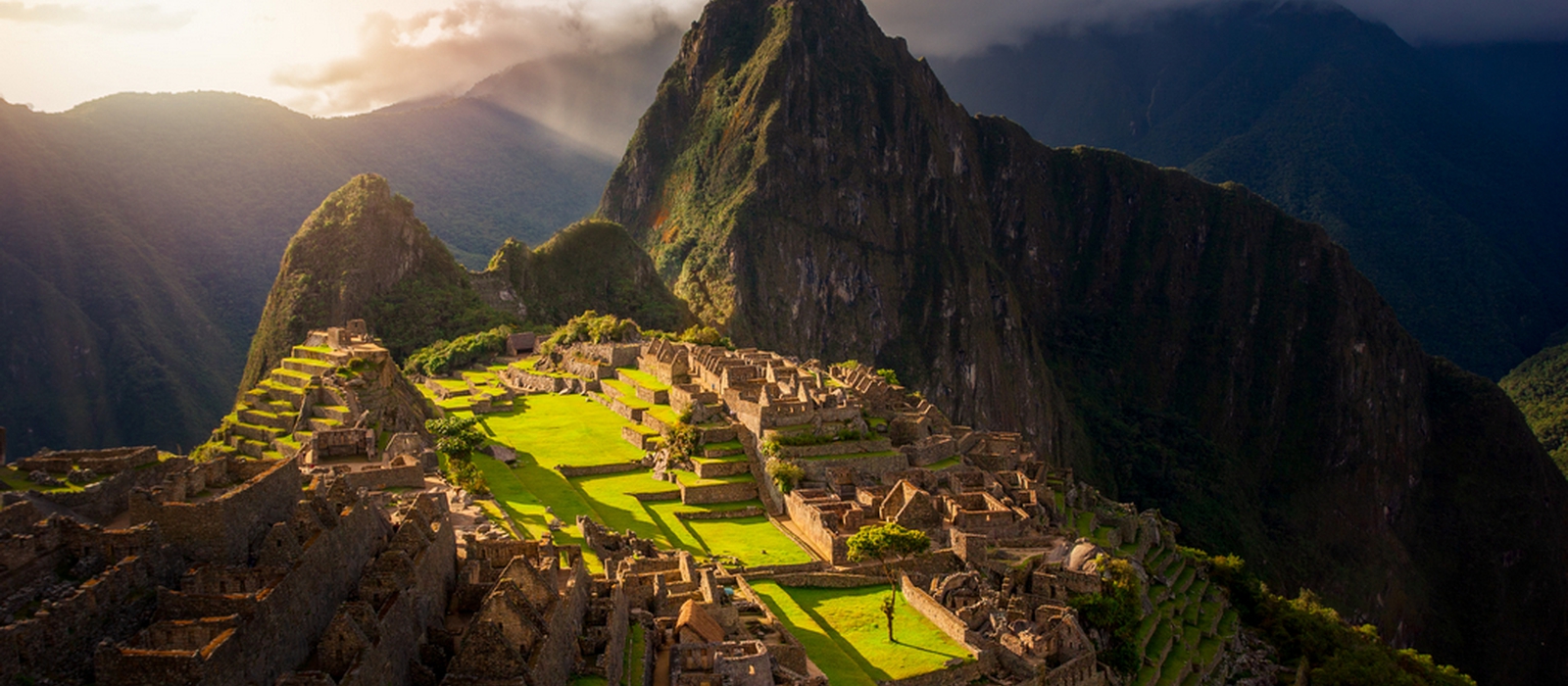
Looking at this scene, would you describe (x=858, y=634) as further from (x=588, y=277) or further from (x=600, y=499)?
(x=588, y=277)

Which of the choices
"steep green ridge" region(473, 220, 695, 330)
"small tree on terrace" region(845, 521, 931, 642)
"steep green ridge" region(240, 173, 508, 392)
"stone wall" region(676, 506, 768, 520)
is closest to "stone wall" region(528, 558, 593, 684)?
"small tree on terrace" region(845, 521, 931, 642)

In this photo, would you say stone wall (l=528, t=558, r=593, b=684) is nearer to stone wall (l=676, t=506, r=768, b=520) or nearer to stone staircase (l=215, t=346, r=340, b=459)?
stone wall (l=676, t=506, r=768, b=520)

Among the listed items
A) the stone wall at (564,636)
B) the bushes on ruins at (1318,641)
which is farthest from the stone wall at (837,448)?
the stone wall at (564,636)

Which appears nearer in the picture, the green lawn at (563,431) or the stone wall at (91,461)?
the stone wall at (91,461)

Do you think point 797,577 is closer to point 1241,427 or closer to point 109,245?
point 109,245

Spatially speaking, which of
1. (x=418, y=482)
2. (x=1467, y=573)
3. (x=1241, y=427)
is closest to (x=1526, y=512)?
(x=1467, y=573)

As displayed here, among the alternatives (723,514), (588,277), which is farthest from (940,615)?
(588,277)

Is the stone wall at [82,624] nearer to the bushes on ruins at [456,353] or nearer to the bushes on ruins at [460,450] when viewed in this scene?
the bushes on ruins at [460,450]
